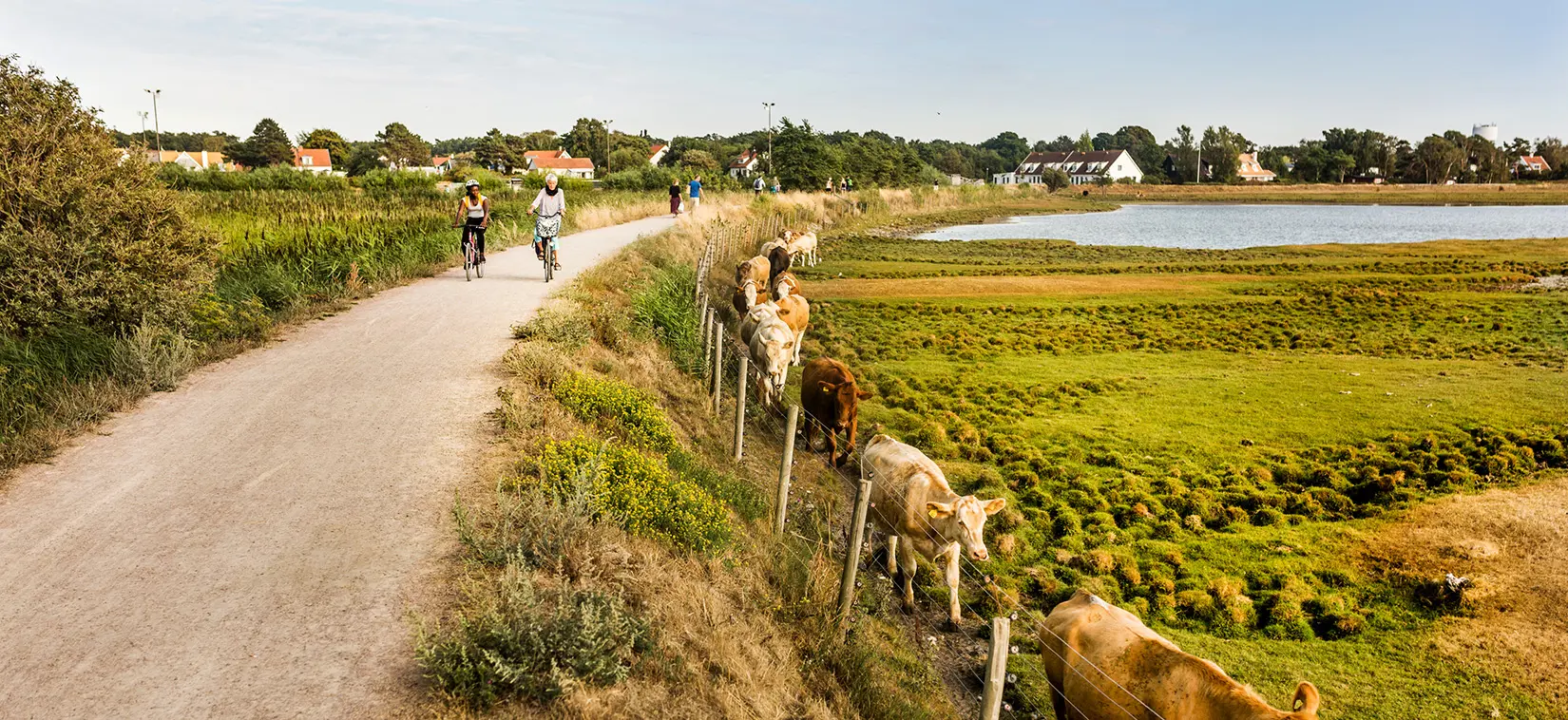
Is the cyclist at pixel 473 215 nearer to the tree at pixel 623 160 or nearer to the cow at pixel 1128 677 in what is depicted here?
the cow at pixel 1128 677

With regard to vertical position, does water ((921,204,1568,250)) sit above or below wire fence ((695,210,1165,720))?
above

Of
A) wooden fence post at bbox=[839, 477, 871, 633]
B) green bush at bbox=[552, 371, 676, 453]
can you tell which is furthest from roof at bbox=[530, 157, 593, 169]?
wooden fence post at bbox=[839, 477, 871, 633]

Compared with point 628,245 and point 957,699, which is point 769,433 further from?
point 628,245

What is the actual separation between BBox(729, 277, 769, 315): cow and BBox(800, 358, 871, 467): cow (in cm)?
640

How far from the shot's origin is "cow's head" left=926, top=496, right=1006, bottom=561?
8883 millimetres

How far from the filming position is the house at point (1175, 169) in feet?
464

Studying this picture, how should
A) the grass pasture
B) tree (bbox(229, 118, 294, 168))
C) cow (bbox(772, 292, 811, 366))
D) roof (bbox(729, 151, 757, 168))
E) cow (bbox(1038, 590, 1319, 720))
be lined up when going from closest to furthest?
cow (bbox(1038, 590, 1319, 720))
the grass pasture
cow (bbox(772, 292, 811, 366))
tree (bbox(229, 118, 294, 168))
roof (bbox(729, 151, 757, 168))

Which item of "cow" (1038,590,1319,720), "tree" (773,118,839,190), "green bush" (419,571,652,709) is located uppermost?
"tree" (773,118,839,190)

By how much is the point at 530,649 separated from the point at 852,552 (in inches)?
106

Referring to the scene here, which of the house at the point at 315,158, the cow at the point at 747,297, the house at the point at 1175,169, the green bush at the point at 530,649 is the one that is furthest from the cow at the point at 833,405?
the house at the point at 1175,169

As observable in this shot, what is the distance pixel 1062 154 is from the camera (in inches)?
6511

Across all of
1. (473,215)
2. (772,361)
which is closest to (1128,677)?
(772,361)

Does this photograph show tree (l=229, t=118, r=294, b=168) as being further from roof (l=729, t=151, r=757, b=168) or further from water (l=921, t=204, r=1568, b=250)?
water (l=921, t=204, r=1568, b=250)

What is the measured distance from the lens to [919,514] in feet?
31.0
